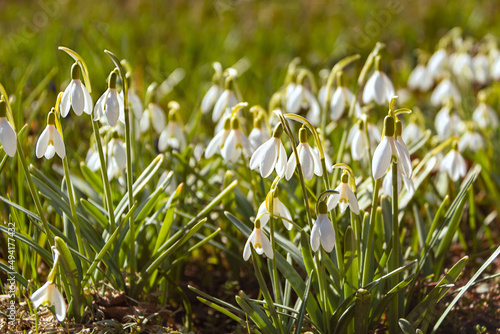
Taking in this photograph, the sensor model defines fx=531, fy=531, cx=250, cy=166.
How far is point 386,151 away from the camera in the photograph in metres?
1.30

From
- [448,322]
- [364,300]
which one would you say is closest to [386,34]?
[448,322]

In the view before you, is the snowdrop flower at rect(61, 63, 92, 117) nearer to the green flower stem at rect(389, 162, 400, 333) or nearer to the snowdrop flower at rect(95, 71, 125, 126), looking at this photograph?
the snowdrop flower at rect(95, 71, 125, 126)

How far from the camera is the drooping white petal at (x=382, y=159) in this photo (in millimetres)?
1292

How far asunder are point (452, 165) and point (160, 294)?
119 centimetres

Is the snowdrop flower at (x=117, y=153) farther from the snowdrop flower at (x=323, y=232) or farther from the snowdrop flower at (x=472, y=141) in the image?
the snowdrop flower at (x=472, y=141)

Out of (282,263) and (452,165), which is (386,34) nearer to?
(452,165)

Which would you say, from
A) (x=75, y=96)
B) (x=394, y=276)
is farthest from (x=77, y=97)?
(x=394, y=276)

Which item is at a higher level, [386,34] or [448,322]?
[386,34]

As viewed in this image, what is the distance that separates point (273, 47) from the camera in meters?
5.06

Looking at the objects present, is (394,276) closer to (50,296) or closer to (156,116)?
(50,296)

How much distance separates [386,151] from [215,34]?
4.29 m

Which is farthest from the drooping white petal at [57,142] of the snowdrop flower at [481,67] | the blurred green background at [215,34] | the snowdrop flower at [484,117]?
the snowdrop flower at [481,67]

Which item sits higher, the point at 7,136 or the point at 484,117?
the point at 7,136

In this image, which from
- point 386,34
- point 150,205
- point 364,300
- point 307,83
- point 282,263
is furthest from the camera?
point 386,34
